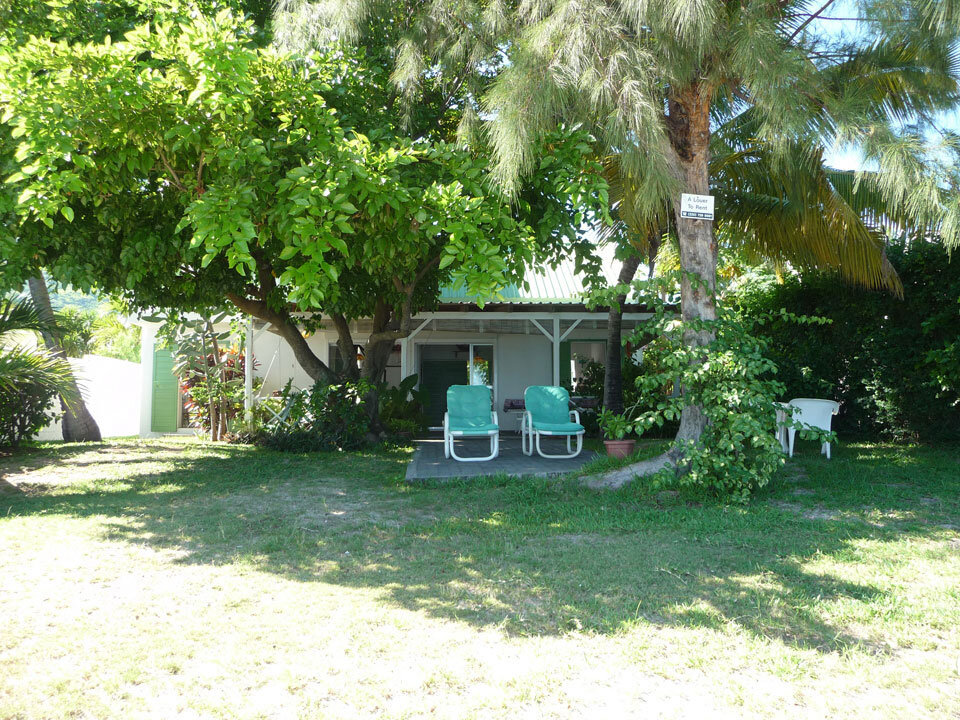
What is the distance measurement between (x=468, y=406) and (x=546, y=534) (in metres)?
4.78

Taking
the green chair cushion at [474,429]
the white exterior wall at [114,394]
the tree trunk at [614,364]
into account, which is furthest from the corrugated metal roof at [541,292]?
the white exterior wall at [114,394]

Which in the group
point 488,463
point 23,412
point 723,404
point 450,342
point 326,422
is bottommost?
point 488,463

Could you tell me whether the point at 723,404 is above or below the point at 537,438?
above

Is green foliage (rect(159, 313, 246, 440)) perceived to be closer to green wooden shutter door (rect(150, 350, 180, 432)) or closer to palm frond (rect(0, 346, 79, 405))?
green wooden shutter door (rect(150, 350, 180, 432))

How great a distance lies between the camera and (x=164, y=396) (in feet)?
50.9

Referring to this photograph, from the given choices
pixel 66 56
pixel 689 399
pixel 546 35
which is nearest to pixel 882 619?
pixel 689 399

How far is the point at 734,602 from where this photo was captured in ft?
12.8

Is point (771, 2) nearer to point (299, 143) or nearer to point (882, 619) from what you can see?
point (299, 143)

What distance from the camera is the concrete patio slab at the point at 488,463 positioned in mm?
8079

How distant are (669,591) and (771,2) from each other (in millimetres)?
5247

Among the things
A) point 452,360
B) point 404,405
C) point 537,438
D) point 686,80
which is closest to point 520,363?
point 452,360

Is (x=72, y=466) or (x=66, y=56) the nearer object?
(x=66, y=56)

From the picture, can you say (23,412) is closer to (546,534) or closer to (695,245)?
(546,534)

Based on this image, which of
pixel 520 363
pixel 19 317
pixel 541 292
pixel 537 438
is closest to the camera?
pixel 19 317
